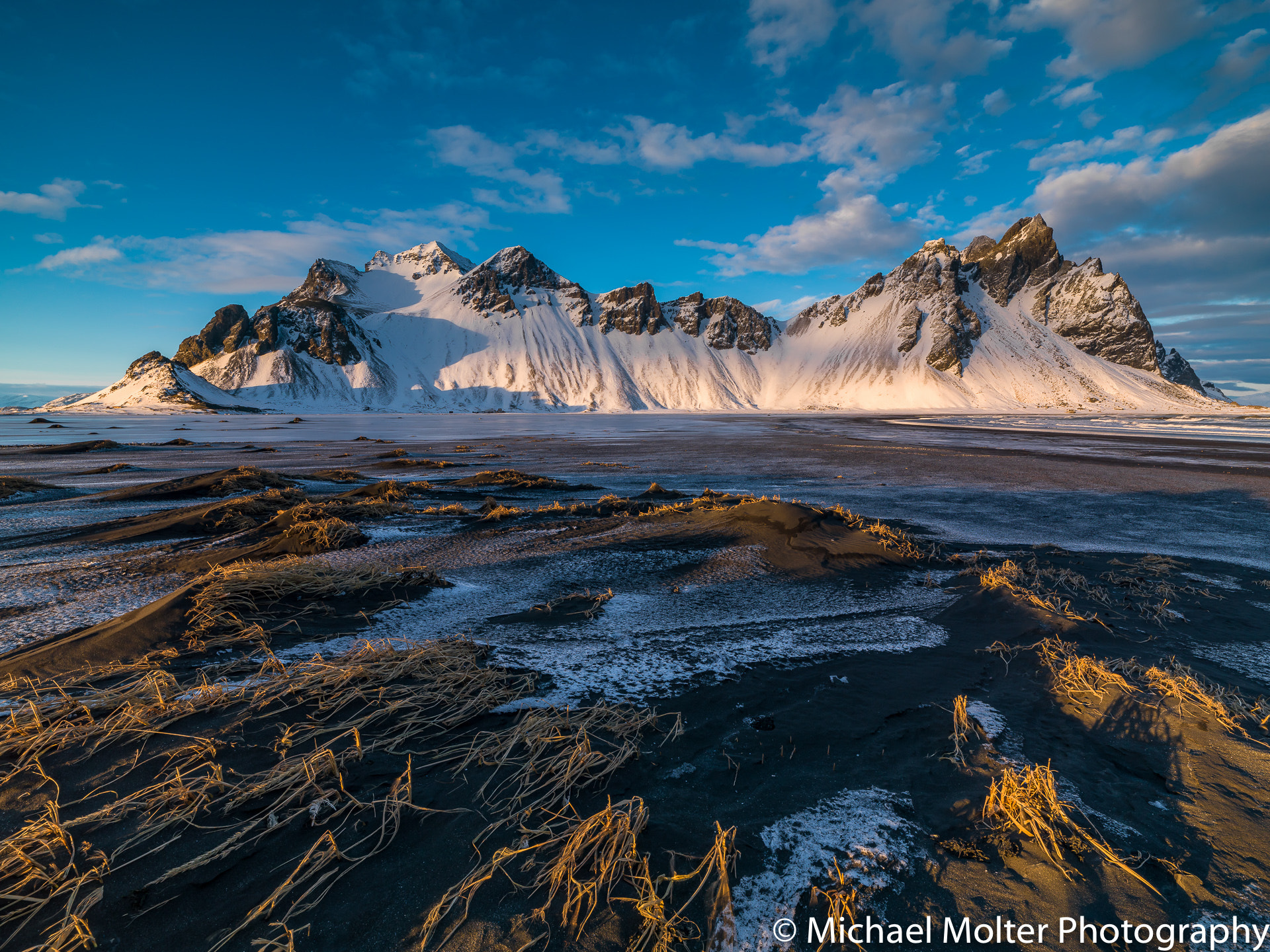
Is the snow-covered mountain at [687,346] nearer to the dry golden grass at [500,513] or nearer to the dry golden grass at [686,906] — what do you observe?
the dry golden grass at [500,513]

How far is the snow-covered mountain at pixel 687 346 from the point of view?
122625 millimetres

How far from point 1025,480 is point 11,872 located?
58.2ft

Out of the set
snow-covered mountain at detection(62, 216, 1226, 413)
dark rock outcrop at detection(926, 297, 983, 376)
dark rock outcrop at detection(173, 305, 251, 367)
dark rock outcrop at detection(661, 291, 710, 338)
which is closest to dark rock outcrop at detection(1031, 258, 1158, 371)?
snow-covered mountain at detection(62, 216, 1226, 413)

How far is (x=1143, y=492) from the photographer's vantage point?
1177 cm

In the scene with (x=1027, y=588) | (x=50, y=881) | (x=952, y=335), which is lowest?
(x=1027, y=588)

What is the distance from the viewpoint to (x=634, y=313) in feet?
515

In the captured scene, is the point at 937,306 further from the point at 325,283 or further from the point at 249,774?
the point at 325,283

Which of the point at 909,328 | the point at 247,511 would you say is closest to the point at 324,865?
the point at 247,511

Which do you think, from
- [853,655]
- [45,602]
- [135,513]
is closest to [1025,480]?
[853,655]

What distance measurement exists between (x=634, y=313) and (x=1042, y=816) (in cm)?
16349

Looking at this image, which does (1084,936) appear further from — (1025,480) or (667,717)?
(1025,480)

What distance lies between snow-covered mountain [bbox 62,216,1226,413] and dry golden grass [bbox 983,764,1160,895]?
126859mm

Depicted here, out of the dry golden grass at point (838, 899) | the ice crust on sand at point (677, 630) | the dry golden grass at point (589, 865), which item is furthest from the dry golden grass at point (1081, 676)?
the dry golden grass at point (589, 865)

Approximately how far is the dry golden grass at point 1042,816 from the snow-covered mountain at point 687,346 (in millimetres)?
126859
